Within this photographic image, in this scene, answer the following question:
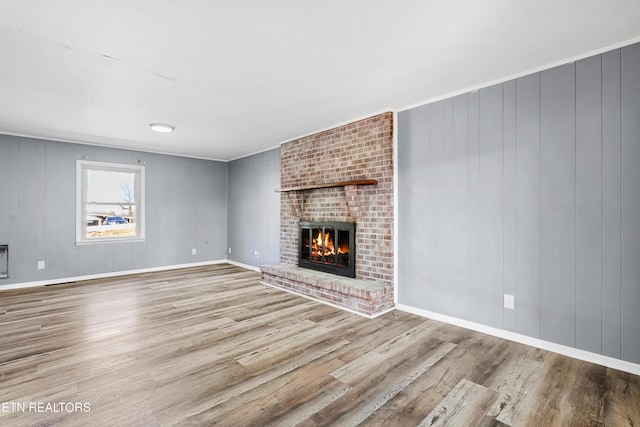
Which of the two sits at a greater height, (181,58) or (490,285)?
(181,58)

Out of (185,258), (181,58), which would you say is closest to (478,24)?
(181,58)

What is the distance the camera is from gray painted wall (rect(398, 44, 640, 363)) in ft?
7.30

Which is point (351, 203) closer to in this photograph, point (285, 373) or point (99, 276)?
point (285, 373)

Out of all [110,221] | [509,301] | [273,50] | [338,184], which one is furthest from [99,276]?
[509,301]

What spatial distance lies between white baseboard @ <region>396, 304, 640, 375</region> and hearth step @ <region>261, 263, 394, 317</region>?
42 centimetres

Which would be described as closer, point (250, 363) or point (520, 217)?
point (250, 363)

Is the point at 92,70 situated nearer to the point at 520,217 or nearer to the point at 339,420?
the point at 339,420

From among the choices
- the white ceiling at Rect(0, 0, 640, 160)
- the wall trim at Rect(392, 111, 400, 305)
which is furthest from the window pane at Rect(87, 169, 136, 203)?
the wall trim at Rect(392, 111, 400, 305)

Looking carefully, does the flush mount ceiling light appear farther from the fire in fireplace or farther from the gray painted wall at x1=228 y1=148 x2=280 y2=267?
the fire in fireplace

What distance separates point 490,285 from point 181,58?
335 centimetres

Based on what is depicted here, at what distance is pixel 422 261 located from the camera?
11.1 ft

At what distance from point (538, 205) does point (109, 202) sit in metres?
6.41

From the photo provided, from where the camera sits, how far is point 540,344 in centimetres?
256

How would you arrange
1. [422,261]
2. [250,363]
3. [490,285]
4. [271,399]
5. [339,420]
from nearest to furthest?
[339,420], [271,399], [250,363], [490,285], [422,261]
